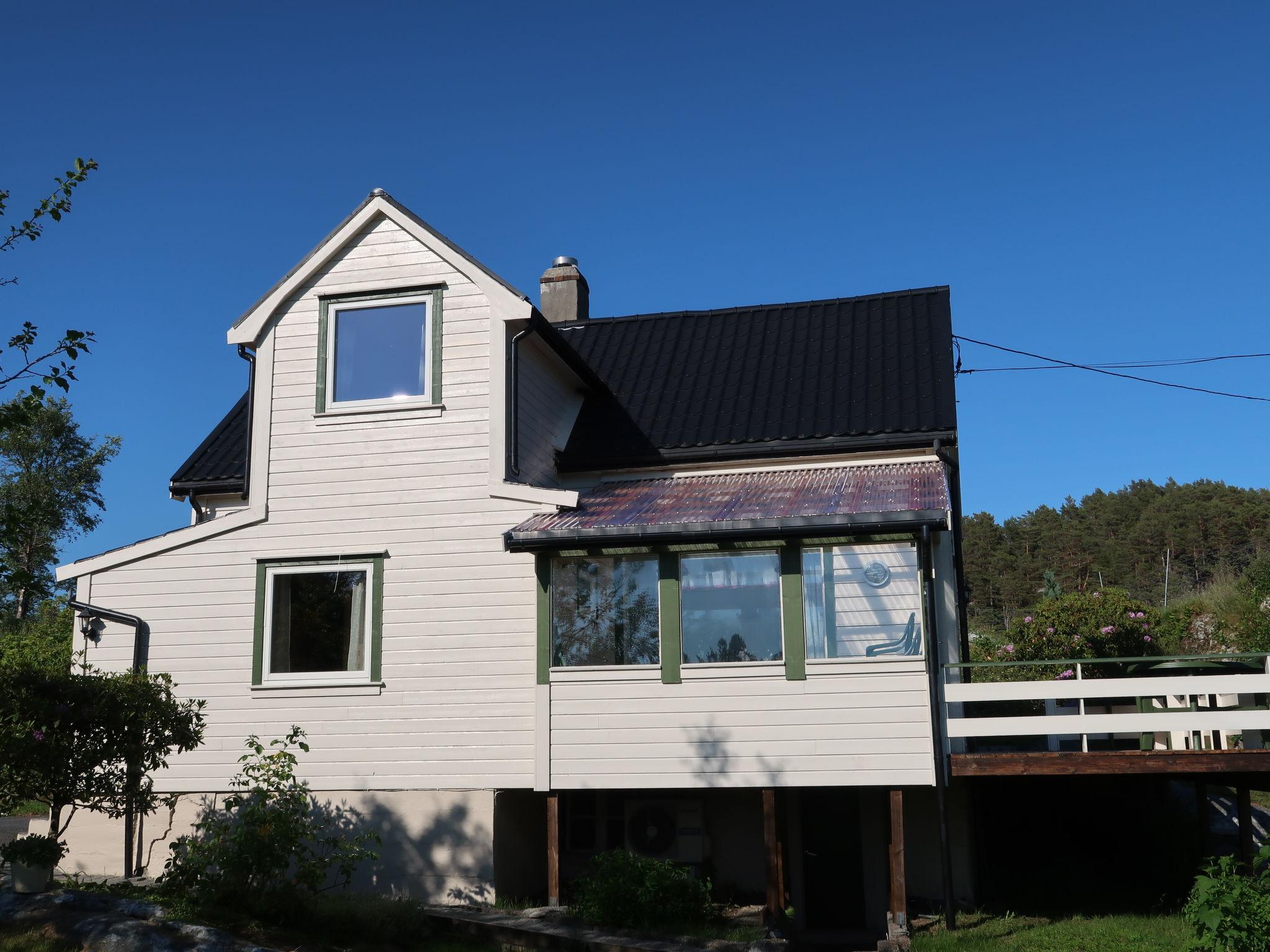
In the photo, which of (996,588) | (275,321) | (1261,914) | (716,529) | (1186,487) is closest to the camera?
(1261,914)

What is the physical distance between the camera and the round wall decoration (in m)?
13.9

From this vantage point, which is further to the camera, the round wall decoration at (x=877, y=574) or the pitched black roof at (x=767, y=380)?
the pitched black roof at (x=767, y=380)

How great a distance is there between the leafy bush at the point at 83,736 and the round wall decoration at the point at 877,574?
7936mm

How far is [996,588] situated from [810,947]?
60.0 metres

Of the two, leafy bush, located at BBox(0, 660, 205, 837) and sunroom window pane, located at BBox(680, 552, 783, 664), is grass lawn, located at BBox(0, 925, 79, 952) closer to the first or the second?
leafy bush, located at BBox(0, 660, 205, 837)

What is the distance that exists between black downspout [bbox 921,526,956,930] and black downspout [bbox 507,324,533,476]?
5.33 metres

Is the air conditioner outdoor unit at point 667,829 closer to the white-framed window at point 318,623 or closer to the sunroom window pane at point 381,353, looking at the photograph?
the white-framed window at point 318,623

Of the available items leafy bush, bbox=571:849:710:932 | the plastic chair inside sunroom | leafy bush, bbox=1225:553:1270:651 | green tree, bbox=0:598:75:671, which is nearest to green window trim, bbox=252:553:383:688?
leafy bush, bbox=571:849:710:932

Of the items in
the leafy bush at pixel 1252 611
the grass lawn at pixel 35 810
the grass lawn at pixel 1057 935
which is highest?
the leafy bush at pixel 1252 611

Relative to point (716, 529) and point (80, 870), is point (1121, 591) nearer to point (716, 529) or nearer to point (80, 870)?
point (716, 529)

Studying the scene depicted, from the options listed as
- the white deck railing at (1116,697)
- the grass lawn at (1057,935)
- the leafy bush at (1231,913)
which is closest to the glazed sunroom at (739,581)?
the white deck railing at (1116,697)

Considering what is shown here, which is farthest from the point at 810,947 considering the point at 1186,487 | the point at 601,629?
the point at 1186,487

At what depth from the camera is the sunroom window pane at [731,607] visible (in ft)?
46.1

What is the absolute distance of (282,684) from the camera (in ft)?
48.8
